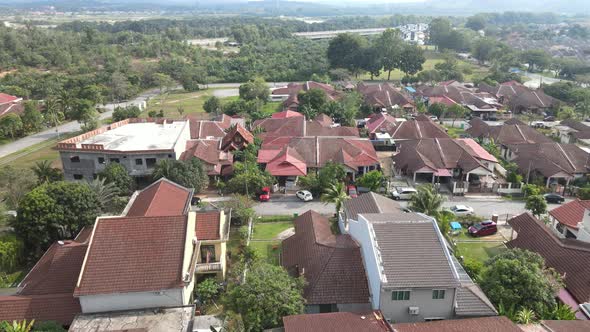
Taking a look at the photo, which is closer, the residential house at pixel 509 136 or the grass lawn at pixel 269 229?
the grass lawn at pixel 269 229

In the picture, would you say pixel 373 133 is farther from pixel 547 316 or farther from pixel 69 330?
pixel 69 330

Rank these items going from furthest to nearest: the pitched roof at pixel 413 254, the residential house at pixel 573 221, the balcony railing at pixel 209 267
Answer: the residential house at pixel 573 221 → the balcony railing at pixel 209 267 → the pitched roof at pixel 413 254

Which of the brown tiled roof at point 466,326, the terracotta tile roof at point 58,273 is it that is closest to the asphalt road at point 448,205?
the terracotta tile roof at point 58,273

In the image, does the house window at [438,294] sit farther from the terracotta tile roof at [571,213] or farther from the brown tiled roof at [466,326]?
the terracotta tile roof at [571,213]

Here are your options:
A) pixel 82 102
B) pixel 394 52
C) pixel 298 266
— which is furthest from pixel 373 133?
pixel 394 52

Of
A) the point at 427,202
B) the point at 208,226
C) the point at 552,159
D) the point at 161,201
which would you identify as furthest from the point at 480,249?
the point at 161,201

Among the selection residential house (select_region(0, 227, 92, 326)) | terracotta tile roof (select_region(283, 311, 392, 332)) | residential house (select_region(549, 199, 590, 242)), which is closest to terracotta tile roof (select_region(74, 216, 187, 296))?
residential house (select_region(0, 227, 92, 326))

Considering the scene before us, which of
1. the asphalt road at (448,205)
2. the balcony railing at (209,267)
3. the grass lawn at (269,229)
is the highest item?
the balcony railing at (209,267)
